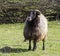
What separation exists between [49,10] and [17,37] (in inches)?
310

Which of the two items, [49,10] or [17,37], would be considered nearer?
[17,37]

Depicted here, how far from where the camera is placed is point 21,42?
15172 mm

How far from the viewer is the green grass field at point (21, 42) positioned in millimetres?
12452

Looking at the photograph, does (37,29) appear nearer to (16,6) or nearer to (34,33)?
(34,33)

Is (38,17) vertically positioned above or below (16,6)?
above

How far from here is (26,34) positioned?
1247 cm

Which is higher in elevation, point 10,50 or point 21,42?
point 10,50

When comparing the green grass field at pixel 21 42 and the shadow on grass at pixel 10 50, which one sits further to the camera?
the shadow on grass at pixel 10 50

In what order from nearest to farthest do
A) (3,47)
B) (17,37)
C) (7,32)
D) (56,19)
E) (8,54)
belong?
1. (8,54)
2. (3,47)
3. (17,37)
4. (7,32)
5. (56,19)

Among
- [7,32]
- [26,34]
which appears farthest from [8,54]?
[7,32]

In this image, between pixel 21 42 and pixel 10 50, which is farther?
pixel 21 42

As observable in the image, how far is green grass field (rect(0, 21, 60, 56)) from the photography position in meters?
12.5

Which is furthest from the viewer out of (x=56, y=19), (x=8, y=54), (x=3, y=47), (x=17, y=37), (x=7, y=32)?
(x=56, y=19)

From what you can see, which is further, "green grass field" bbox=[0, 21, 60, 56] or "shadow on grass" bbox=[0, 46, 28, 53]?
"shadow on grass" bbox=[0, 46, 28, 53]
